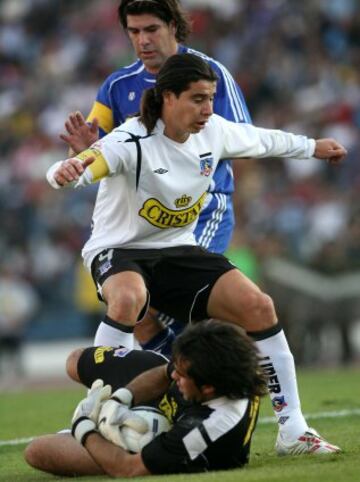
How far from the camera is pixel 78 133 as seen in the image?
307 inches

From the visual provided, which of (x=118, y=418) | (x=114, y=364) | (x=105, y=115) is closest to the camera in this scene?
(x=118, y=418)

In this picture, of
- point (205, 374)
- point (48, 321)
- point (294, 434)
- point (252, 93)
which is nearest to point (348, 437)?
point (294, 434)

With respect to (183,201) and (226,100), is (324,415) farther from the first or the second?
(183,201)

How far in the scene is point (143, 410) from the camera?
634 cm

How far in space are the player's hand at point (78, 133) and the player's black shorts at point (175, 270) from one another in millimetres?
720

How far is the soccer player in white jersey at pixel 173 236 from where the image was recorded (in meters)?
7.10

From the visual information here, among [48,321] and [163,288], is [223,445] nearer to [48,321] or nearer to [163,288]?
[163,288]

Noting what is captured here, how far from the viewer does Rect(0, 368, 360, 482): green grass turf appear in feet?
19.6

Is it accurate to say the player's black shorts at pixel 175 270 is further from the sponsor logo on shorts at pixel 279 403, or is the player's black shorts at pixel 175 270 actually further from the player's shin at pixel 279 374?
the sponsor logo on shorts at pixel 279 403

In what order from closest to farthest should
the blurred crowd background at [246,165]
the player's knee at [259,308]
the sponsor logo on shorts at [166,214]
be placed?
1. the player's knee at [259,308]
2. the sponsor logo on shorts at [166,214]
3. the blurred crowd background at [246,165]

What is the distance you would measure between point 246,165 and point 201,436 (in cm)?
1353

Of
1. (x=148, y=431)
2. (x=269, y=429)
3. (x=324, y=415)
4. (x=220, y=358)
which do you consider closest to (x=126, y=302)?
(x=148, y=431)

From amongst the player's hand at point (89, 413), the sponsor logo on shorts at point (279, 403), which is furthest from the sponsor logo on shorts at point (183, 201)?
the player's hand at point (89, 413)

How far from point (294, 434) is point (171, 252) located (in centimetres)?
125
